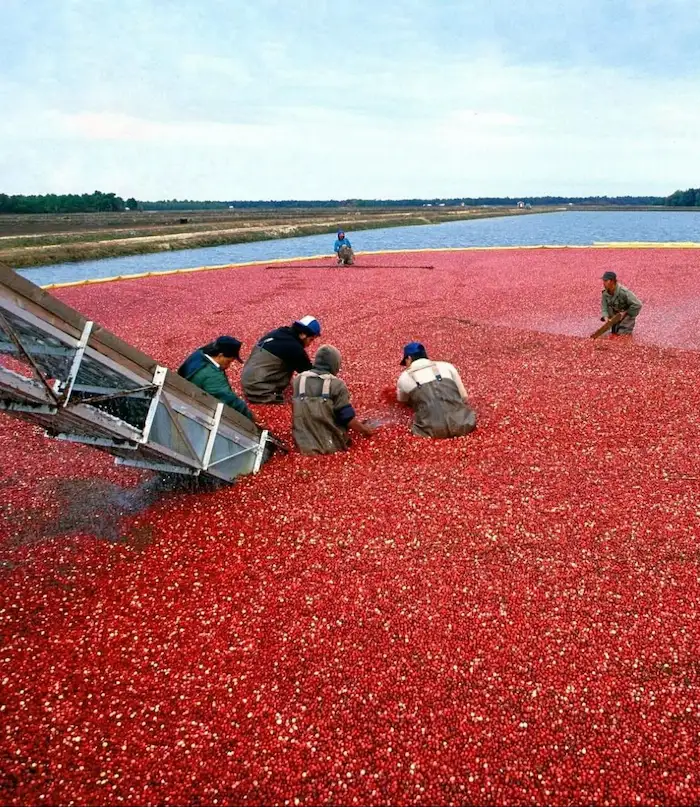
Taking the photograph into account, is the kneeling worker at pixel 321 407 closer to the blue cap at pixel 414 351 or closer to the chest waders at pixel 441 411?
the chest waders at pixel 441 411

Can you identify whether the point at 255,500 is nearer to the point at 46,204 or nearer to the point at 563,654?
the point at 563,654

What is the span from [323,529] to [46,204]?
140 metres

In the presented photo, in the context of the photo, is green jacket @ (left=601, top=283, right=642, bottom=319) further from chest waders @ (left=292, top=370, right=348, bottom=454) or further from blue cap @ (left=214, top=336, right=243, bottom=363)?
blue cap @ (left=214, top=336, right=243, bottom=363)

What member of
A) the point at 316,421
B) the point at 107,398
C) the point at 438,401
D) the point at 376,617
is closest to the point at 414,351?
the point at 438,401

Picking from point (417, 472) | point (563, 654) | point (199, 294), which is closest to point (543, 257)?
point (199, 294)

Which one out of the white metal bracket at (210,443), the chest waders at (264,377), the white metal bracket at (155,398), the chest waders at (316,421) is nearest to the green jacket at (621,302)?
the chest waders at (264,377)

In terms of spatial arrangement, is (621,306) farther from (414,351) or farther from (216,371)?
(216,371)

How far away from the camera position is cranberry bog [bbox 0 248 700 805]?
139 inches

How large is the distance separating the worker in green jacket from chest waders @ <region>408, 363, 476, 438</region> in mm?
2417

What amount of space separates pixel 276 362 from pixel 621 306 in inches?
340

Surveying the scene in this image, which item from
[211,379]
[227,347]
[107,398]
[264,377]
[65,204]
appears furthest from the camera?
[65,204]

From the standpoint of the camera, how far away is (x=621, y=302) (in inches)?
512

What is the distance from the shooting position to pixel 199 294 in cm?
2297

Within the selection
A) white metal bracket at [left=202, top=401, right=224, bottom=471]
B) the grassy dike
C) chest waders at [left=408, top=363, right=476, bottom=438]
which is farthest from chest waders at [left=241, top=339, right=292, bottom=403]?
the grassy dike
